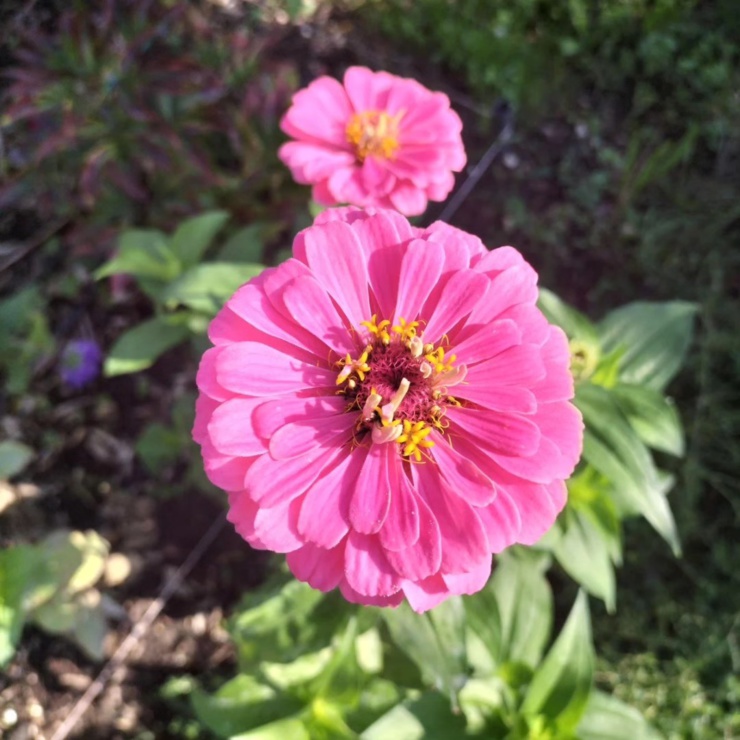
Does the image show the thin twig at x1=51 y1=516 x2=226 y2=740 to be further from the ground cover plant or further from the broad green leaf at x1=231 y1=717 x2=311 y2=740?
the broad green leaf at x1=231 y1=717 x2=311 y2=740

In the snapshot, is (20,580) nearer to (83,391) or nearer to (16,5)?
(83,391)

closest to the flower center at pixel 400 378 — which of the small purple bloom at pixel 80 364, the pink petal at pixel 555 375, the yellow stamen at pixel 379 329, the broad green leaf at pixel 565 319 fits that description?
the yellow stamen at pixel 379 329

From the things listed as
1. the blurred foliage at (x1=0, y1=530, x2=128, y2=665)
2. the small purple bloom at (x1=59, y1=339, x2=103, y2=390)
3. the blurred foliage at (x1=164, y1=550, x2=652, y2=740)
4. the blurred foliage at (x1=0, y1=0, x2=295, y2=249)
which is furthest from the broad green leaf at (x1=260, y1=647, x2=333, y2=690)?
the blurred foliage at (x1=0, y1=0, x2=295, y2=249)

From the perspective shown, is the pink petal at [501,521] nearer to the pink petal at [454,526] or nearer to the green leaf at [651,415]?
the pink petal at [454,526]

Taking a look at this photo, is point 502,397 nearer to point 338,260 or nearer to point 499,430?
point 499,430

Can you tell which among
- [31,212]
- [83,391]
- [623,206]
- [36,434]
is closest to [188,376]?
[83,391]

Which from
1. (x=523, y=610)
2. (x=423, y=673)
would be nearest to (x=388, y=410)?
(x=423, y=673)

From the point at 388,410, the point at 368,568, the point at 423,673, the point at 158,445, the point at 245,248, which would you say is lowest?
the point at 158,445
